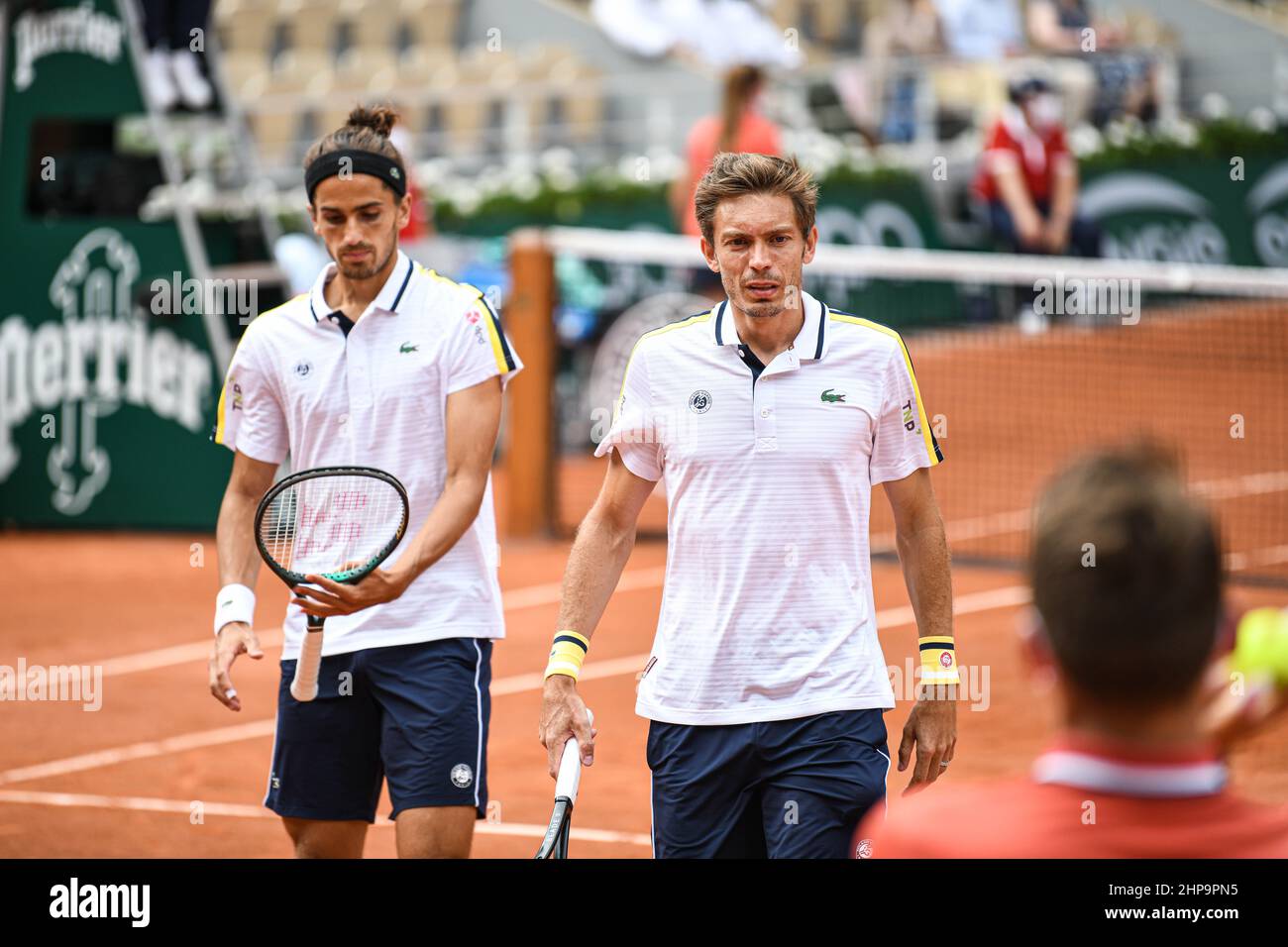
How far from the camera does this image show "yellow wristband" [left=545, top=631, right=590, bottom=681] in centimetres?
446

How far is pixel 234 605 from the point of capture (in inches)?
202

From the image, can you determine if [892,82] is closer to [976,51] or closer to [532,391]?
[976,51]

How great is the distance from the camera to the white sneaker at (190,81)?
13.7m

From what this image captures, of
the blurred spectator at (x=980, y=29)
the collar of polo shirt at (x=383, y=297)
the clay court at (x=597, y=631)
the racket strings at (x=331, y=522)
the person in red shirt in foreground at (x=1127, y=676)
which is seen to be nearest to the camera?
the person in red shirt in foreground at (x=1127, y=676)

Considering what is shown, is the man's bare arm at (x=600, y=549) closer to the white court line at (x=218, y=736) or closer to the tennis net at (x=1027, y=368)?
the white court line at (x=218, y=736)

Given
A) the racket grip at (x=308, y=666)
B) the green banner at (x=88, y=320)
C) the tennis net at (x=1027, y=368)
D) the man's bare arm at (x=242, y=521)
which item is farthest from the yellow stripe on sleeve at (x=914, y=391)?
the green banner at (x=88, y=320)

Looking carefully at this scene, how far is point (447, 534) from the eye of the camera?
500 centimetres

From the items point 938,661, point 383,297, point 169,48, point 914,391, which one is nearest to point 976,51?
point 169,48

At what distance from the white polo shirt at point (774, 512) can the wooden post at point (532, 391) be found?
9.18 metres

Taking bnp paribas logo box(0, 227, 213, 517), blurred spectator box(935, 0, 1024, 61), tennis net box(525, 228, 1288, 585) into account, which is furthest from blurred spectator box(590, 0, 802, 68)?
bnp paribas logo box(0, 227, 213, 517)

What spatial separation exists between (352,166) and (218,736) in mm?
4489

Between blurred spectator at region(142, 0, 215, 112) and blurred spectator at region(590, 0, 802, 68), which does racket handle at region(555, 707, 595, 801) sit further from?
blurred spectator at region(590, 0, 802, 68)

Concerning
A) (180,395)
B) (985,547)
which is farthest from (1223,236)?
(180,395)
